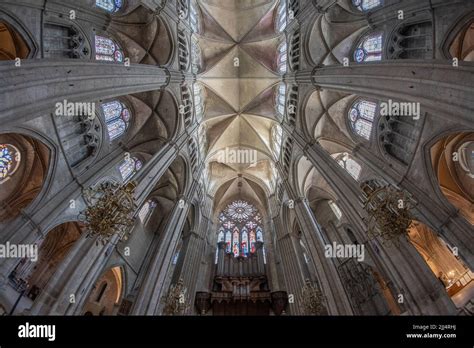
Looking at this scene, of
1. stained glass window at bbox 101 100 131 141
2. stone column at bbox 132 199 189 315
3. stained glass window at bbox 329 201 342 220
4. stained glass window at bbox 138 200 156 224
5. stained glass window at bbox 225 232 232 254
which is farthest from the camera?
stained glass window at bbox 225 232 232 254

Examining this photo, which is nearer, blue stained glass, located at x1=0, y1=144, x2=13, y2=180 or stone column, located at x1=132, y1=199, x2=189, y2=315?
stone column, located at x1=132, y1=199, x2=189, y2=315

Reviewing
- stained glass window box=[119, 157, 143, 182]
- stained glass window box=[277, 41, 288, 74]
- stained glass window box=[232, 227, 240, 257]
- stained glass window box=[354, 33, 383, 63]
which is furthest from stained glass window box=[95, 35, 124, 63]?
stained glass window box=[232, 227, 240, 257]

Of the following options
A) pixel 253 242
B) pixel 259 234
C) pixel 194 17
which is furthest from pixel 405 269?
pixel 194 17

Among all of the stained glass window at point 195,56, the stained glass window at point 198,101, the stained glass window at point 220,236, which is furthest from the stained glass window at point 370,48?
the stained glass window at point 220,236

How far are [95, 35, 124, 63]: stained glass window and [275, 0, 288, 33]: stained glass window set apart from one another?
13.1 meters

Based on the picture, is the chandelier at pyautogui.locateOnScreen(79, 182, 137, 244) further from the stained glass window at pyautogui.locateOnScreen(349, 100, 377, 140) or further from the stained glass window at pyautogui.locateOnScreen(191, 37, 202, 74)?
the stained glass window at pyautogui.locateOnScreen(191, 37, 202, 74)

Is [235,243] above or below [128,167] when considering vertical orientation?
above

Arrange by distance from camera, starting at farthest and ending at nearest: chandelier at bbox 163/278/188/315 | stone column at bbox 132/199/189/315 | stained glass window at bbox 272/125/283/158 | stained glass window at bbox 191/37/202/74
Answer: stained glass window at bbox 272/125/283/158, stained glass window at bbox 191/37/202/74, chandelier at bbox 163/278/188/315, stone column at bbox 132/199/189/315

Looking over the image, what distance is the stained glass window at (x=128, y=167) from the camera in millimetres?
17969

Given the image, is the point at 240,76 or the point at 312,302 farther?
the point at 240,76

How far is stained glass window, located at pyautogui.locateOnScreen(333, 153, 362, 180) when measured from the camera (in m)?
17.9

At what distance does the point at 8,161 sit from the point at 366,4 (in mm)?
22384

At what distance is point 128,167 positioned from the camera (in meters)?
18.8

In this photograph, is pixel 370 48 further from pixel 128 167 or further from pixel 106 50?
pixel 128 167
